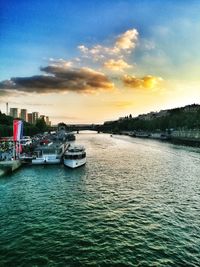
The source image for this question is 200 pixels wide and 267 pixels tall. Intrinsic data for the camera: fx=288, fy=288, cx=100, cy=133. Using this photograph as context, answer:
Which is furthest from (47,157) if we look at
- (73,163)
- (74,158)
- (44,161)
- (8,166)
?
(8,166)

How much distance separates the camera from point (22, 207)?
38906 millimetres

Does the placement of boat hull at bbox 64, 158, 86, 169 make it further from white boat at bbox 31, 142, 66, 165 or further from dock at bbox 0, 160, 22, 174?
dock at bbox 0, 160, 22, 174

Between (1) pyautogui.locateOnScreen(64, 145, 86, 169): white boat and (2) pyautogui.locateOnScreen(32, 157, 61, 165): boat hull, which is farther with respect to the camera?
(2) pyautogui.locateOnScreen(32, 157, 61, 165): boat hull

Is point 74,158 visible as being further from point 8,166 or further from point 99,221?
point 99,221

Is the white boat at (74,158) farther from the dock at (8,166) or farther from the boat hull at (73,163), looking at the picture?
the dock at (8,166)

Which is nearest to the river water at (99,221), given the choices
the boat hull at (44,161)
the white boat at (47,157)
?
the boat hull at (44,161)

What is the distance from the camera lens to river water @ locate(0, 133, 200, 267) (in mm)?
24844

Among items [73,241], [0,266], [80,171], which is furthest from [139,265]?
[80,171]

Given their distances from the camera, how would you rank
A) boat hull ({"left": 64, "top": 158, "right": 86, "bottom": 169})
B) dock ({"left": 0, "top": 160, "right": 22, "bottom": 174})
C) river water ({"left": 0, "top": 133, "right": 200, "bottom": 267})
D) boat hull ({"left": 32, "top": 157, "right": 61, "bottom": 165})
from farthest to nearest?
1. boat hull ({"left": 32, "top": 157, "right": 61, "bottom": 165})
2. boat hull ({"left": 64, "top": 158, "right": 86, "bottom": 169})
3. dock ({"left": 0, "top": 160, "right": 22, "bottom": 174})
4. river water ({"left": 0, "top": 133, "right": 200, "bottom": 267})

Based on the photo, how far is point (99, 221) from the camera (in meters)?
33.3

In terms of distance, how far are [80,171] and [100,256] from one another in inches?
1806

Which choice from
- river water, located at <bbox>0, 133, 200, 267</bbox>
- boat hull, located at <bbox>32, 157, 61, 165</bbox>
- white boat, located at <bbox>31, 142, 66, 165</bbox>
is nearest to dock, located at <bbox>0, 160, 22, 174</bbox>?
river water, located at <bbox>0, 133, 200, 267</bbox>

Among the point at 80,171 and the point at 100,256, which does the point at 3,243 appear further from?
the point at 80,171

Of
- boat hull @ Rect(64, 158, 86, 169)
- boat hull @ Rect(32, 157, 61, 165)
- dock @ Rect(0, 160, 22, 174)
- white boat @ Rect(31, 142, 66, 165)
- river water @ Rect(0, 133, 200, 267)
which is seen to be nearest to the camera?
river water @ Rect(0, 133, 200, 267)
